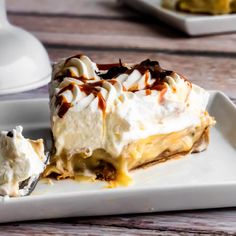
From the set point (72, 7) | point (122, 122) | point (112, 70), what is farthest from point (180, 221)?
point (72, 7)

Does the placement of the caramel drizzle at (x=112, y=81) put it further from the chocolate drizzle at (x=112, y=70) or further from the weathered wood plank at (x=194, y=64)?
the weathered wood plank at (x=194, y=64)

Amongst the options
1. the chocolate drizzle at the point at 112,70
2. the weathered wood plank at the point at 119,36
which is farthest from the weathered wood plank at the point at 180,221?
the weathered wood plank at the point at 119,36

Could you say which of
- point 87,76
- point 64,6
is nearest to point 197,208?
point 87,76

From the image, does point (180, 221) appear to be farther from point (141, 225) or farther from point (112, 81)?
point (112, 81)

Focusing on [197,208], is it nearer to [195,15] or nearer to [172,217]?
[172,217]

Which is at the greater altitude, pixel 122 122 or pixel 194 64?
pixel 122 122

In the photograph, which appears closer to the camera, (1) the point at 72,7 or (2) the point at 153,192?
(2) the point at 153,192
